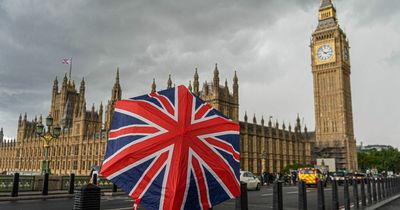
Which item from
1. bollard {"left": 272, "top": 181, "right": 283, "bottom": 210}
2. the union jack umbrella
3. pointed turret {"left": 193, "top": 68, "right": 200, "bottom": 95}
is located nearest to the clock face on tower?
pointed turret {"left": 193, "top": 68, "right": 200, "bottom": 95}

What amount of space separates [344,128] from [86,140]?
63.4 metres

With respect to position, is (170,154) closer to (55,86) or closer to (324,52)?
(324,52)

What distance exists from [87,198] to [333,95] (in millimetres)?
95253

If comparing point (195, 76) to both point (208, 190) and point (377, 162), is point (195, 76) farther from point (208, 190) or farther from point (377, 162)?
point (377, 162)

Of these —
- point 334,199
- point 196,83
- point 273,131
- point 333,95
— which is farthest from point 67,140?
point 334,199

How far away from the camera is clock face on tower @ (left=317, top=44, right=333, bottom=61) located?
9331 cm

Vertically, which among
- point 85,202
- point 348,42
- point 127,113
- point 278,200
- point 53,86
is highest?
point 348,42

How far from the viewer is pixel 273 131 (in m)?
77.9

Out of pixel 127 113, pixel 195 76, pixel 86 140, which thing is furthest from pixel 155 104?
pixel 86 140

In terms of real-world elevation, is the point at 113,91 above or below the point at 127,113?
above

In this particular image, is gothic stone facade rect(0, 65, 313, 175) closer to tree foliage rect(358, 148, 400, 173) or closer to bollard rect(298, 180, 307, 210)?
tree foliage rect(358, 148, 400, 173)

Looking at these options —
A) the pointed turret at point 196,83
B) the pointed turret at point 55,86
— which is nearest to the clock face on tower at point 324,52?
the pointed turret at point 196,83

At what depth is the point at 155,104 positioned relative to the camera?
2691 millimetres

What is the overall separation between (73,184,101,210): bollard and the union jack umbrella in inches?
14.1
